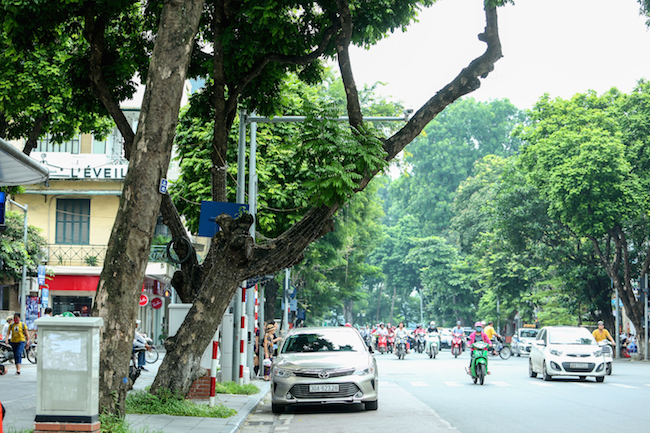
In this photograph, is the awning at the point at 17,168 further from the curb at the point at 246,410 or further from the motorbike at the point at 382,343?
the motorbike at the point at 382,343

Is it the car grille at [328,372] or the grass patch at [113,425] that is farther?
the car grille at [328,372]

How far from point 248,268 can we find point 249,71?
11.1ft

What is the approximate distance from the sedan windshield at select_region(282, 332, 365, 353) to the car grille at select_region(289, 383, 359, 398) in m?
1.16

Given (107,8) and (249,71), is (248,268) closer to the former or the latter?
(249,71)

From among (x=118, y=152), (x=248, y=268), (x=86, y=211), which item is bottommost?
(x=248, y=268)

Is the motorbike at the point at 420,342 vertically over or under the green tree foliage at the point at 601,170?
under

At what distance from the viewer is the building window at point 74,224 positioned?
36750mm

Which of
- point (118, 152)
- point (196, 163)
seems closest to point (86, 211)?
point (118, 152)

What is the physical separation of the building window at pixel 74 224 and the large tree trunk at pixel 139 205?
28.3 m

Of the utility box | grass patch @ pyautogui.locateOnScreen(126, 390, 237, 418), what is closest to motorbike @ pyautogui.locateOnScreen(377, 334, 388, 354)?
grass patch @ pyautogui.locateOnScreen(126, 390, 237, 418)

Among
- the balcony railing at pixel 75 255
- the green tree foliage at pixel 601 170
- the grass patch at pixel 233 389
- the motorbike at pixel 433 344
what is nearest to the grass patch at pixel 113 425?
the grass patch at pixel 233 389

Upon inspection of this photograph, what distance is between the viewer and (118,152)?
3653cm

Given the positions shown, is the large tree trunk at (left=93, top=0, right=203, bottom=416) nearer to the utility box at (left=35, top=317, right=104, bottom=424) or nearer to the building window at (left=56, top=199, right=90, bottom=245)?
the utility box at (left=35, top=317, right=104, bottom=424)

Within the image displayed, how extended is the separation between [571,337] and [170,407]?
12.7 meters
